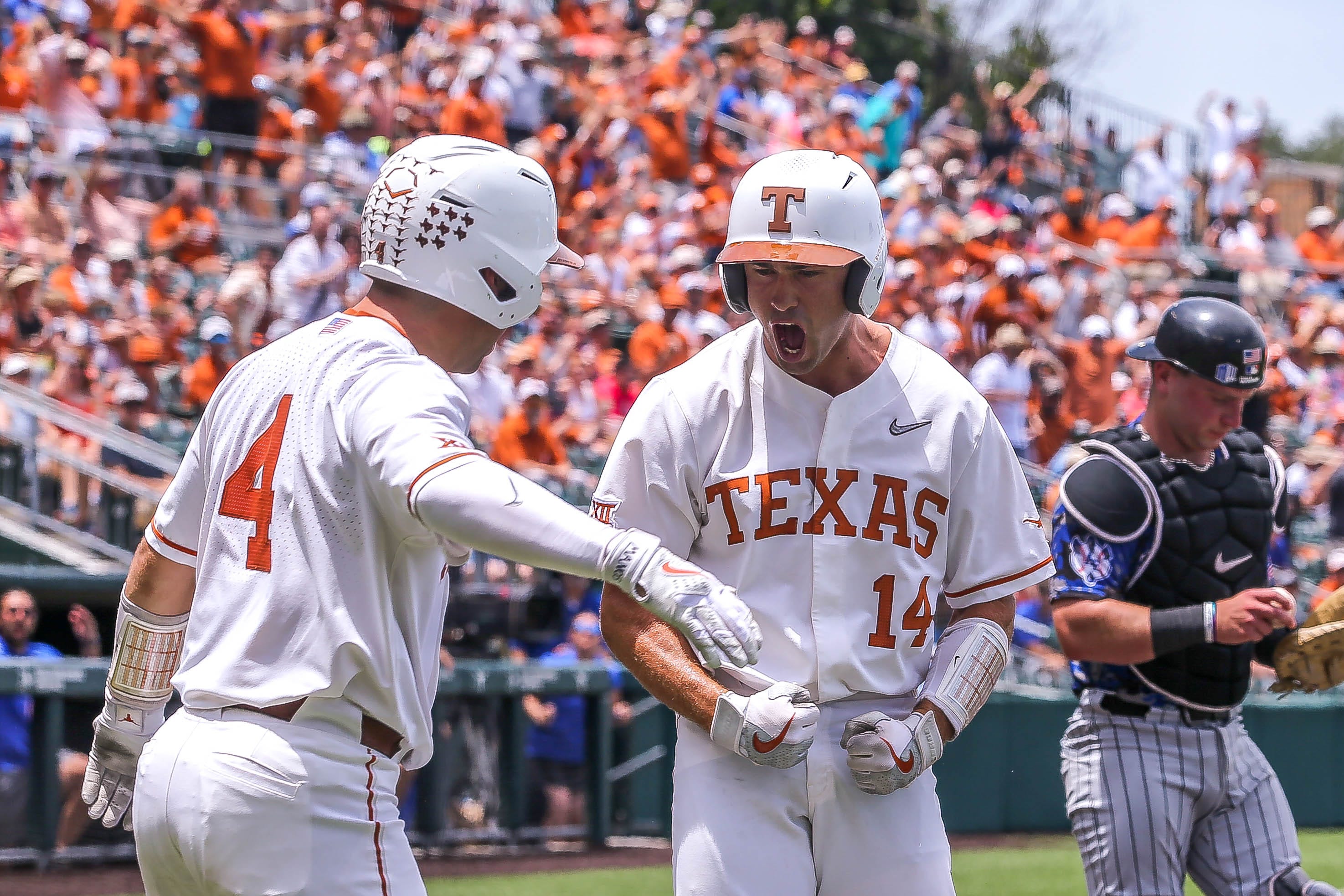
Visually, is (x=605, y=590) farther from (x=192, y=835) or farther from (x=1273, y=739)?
(x=1273, y=739)

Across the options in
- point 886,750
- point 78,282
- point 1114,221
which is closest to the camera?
point 886,750

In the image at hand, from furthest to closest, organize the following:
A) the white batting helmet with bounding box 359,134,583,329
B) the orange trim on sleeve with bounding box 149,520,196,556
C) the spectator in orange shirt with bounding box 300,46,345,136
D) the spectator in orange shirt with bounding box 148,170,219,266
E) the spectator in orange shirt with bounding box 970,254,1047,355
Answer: the spectator in orange shirt with bounding box 300,46,345,136 → the spectator in orange shirt with bounding box 970,254,1047,355 → the spectator in orange shirt with bounding box 148,170,219,266 → the orange trim on sleeve with bounding box 149,520,196,556 → the white batting helmet with bounding box 359,134,583,329

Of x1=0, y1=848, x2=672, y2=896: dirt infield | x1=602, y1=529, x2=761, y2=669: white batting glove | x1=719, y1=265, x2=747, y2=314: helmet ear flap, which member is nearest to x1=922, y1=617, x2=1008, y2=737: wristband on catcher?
x1=719, y1=265, x2=747, y2=314: helmet ear flap

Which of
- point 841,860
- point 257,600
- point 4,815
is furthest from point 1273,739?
point 257,600

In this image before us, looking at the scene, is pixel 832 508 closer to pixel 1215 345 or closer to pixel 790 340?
pixel 790 340

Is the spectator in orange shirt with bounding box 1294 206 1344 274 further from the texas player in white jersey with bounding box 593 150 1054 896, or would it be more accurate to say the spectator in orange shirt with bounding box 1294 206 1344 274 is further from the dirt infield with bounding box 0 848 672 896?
the texas player in white jersey with bounding box 593 150 1054 896

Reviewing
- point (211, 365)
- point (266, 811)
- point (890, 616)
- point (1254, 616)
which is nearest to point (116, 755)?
point (266, 811)

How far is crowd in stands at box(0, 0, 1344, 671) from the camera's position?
11.7m

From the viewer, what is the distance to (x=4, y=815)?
8859 millimetres

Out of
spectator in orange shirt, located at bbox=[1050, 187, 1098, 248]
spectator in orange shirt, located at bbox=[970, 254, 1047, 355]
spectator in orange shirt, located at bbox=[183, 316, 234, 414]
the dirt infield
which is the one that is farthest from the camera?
spectator in orange shirt, located at bbox=[1050, 187, 1098, 248]

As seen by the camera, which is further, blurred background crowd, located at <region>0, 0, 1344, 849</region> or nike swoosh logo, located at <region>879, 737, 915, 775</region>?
blurred background crowd, located at <region>0, 0, 1344, 849</region>

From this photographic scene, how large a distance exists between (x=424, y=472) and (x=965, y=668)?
1595 mm

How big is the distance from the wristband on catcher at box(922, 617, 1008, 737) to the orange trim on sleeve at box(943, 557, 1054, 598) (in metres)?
0.06

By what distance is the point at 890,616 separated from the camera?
3.84 metres
